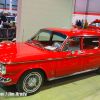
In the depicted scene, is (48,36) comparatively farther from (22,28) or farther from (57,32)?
(22,28)

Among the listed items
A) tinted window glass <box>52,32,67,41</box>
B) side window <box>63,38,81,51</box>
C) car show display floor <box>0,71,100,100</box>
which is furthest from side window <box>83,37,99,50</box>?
car show display floor <box>0,71,100,100</box>

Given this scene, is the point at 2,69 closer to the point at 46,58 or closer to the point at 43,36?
the point at 46,58

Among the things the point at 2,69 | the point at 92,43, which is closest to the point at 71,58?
the point at 92,43

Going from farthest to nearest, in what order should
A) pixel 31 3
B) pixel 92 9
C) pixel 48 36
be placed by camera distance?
pixel 92 9
pixel 31 3
pixel 48 36

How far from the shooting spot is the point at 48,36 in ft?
14.8

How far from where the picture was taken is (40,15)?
658 centimetres

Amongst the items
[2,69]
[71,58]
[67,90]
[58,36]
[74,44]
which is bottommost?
[67,90]

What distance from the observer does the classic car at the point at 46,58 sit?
296 centimetres

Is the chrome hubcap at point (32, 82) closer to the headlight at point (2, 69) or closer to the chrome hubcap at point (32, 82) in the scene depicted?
the chrome hubcap at point (32, 82)

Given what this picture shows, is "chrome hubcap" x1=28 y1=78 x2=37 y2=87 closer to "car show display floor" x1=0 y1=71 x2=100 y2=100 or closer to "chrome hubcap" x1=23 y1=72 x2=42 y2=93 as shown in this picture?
"chrome hubcap" x1=23 y1=72 x2=42 y2=93

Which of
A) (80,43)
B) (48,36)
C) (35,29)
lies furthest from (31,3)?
(80,43)

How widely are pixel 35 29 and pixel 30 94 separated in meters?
3.79

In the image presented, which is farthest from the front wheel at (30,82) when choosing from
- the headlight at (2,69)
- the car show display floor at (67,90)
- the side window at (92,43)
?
the side window at (92,43)

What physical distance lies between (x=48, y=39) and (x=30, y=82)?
1.76 m
